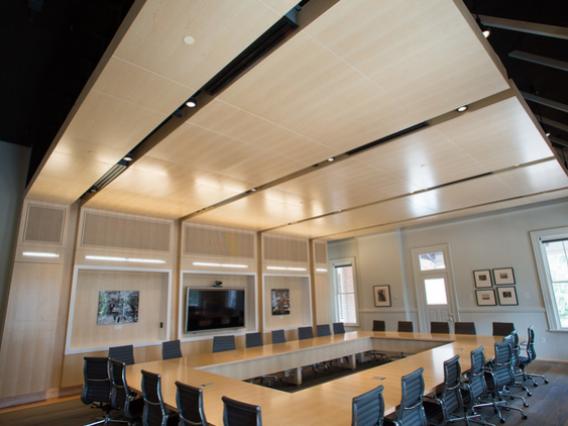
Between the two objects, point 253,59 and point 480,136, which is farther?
point 480,136

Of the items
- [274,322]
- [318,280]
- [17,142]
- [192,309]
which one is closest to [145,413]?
[192,309]

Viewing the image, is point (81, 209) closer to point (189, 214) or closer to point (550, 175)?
point (189, 214)

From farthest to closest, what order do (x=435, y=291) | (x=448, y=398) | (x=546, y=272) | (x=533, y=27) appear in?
(x=435, y=291), (x=546, y=272), (x=448, y=398), (x=533, y=27)

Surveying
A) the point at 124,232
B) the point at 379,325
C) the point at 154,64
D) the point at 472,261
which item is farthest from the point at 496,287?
the point at 154,64

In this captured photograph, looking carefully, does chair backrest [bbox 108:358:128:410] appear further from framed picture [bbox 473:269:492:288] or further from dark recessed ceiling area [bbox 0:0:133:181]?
framed picture [bbox 473:269:492:288]

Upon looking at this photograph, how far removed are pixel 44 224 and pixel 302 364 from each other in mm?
5350

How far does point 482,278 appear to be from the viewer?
8828 millimetres

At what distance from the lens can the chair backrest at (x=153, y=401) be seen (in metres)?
3.17

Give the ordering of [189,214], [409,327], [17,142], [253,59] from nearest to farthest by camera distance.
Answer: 1. [253,59]
2. [17,142]
3. [189,214]
4. [409,327]

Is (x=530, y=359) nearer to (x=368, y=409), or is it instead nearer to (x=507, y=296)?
(x=507, y=296)

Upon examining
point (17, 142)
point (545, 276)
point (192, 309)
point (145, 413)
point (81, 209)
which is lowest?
point (145, 413)

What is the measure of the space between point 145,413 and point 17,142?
582 centimetres

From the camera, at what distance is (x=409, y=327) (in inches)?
318

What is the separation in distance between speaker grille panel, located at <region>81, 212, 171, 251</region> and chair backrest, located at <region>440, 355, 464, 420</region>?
602 centimetres
